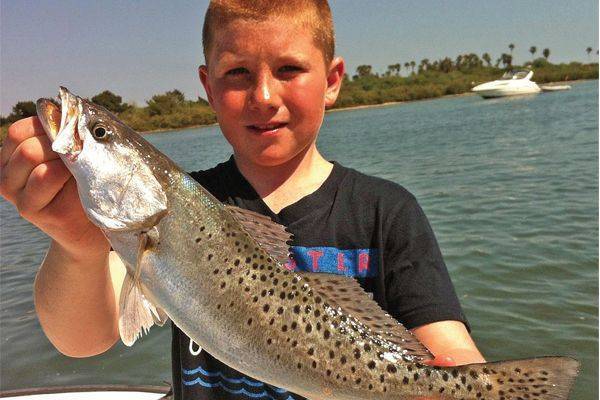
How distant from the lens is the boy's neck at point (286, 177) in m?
2.84

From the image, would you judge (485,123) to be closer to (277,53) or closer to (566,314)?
(566,314)

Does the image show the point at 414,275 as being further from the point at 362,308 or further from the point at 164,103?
the point at 164,103

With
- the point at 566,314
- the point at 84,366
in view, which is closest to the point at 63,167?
the point at 84,366

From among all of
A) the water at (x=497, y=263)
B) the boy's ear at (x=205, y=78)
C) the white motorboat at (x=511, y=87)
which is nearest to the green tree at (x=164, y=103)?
the white motorboat at (x=511, y=87)

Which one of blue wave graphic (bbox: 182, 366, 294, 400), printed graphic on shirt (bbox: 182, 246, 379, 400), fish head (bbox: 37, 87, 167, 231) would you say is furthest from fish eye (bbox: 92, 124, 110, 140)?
blue wave graphic (bbox: 182, 366, 294, 400)

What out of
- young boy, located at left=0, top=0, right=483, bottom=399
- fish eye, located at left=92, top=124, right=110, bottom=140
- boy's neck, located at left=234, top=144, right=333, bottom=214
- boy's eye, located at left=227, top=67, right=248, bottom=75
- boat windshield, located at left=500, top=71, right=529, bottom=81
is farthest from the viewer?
boat windshield, located at left=500, top=71, right=529, bottom=81

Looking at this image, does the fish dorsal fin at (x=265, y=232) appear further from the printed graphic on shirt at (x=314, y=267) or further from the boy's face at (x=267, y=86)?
the boy's face at (x=267, y=86)

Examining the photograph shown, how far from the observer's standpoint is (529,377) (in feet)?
6.33

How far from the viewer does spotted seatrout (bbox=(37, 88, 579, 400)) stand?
6.22 ft

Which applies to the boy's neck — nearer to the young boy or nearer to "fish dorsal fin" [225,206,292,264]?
the young boy

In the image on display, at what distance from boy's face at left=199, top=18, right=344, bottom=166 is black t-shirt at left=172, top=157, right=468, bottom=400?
0.96 ft

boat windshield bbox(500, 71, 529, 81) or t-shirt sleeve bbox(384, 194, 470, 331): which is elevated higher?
boat windshield bbox(500, 71, 529, 81)

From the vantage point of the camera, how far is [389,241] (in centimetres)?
262

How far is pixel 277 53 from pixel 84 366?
6045mm
